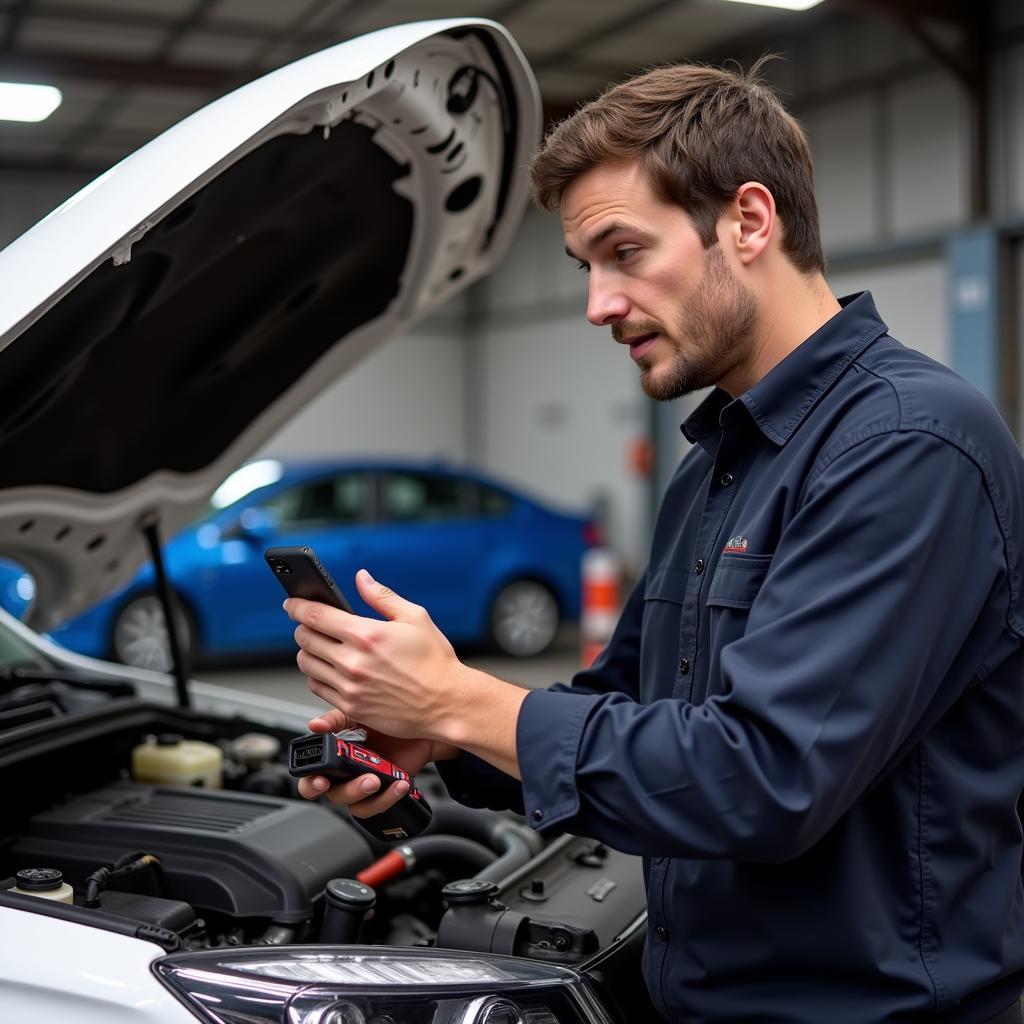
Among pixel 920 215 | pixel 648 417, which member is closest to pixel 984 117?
pixel 920 215

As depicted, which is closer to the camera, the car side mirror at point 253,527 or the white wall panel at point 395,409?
the car side mirror at point 253,527

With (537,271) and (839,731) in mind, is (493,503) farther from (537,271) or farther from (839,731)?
(839,731)

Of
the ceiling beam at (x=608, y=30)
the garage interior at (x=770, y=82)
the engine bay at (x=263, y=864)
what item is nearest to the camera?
the engine bay at (x=263, y=864)

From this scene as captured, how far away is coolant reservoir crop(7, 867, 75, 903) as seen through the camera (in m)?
1.50

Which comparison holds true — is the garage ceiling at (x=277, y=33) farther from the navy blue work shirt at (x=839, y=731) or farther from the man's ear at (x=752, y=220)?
the navy blue work shirt at (x=839, y=731)

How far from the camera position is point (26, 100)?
9.61 metres

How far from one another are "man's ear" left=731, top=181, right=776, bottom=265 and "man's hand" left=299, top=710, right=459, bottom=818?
683mm

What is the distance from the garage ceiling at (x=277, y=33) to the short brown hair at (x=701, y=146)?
7.16 meters

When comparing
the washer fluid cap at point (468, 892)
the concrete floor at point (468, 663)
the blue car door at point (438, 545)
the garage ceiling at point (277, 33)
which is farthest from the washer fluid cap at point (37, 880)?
the garage ceiling at point (277, 33)

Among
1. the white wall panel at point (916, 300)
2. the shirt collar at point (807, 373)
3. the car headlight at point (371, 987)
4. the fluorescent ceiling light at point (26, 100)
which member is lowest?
the car headlight at point (371, 987)

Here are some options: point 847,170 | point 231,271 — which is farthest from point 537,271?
point 231,271

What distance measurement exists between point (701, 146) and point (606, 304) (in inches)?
7.8

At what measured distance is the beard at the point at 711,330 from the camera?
1.31 m

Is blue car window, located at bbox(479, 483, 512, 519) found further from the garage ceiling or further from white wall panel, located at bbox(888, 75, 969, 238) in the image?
white wall panel, located at bbox(888, 75, 969, 238)
